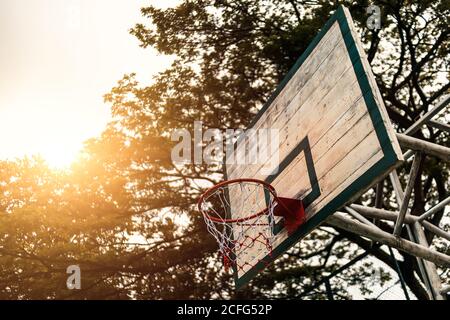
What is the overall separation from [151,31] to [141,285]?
260 inches

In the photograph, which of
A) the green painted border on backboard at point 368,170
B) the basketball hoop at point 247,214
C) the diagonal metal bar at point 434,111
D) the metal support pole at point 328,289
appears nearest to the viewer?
the green painted border on backboard at point 368,170

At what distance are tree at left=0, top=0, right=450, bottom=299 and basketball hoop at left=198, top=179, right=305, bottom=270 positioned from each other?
13.9ft

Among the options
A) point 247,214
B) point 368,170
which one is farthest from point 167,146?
point 368,170

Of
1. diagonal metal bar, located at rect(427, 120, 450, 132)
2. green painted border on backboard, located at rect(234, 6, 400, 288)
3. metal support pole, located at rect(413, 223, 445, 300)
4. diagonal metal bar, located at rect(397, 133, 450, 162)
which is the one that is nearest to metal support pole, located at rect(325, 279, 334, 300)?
metal support pole, located at rect(413, 223, 445, 300)

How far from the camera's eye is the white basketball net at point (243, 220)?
5031 mm

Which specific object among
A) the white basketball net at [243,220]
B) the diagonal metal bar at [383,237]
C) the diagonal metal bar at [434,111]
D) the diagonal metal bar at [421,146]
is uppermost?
the diagonal metal bar at [434,111]

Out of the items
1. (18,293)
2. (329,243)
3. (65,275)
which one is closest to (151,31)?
(65,275)

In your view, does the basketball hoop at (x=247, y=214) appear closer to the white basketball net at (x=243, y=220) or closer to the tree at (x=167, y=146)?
the white basketball net at (x=243, y=220)

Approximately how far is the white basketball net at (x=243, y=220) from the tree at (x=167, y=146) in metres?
4.22

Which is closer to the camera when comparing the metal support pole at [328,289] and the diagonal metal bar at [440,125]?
the diagonal metal bar at [440,125]

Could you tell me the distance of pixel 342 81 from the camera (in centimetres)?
430

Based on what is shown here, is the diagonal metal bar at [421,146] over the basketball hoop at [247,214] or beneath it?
over

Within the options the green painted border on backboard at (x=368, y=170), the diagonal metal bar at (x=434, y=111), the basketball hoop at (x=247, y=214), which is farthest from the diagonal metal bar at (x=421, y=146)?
the basketball hoop at (x=247, y=214)
